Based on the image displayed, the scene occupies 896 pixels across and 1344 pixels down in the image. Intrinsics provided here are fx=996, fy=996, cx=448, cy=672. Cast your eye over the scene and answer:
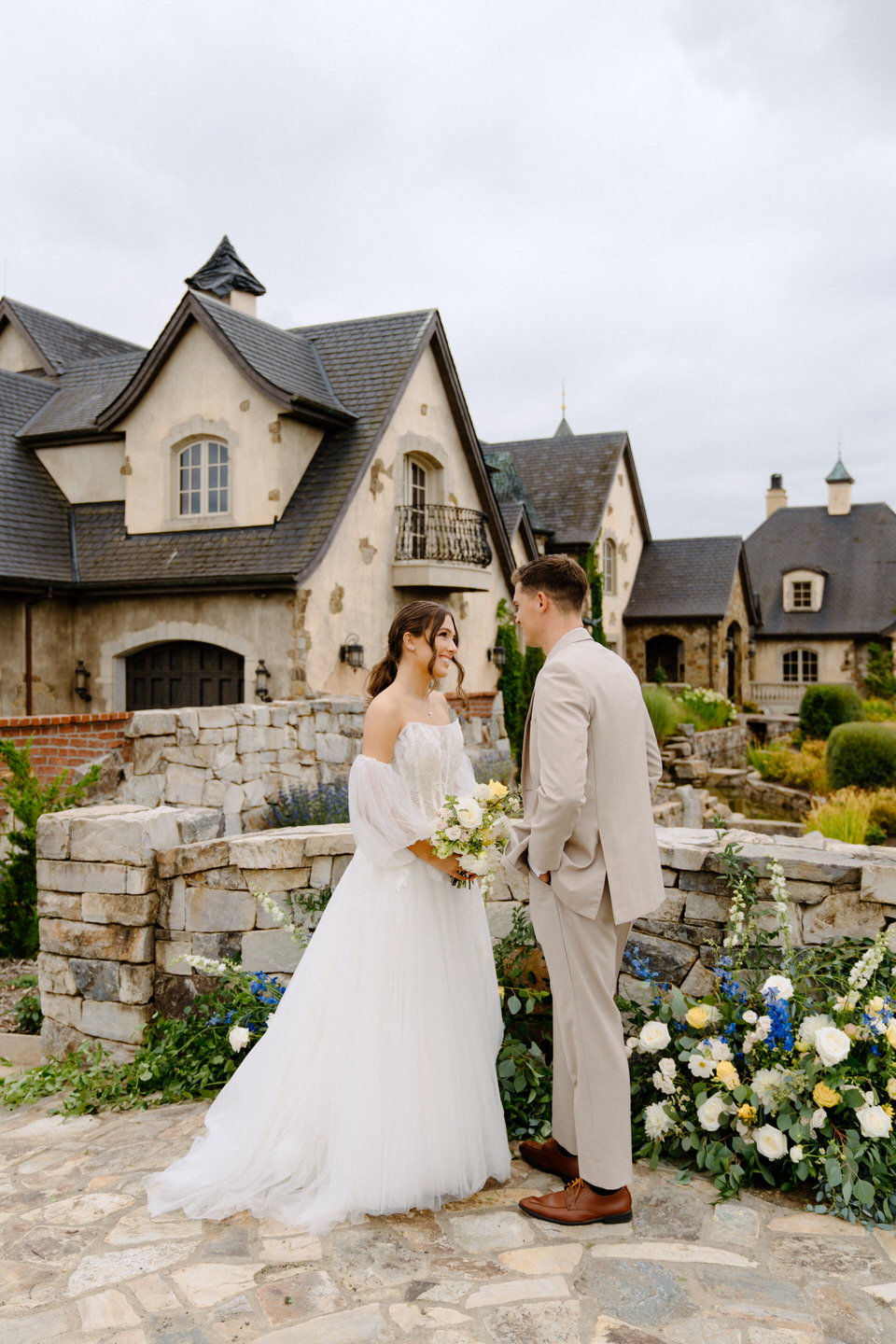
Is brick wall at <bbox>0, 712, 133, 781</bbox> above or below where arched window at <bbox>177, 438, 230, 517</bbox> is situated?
below

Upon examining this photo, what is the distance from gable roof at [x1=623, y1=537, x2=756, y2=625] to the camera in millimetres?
27422

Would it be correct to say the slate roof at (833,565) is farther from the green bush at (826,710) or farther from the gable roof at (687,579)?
the green bush at (826,710)

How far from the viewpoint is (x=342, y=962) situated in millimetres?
3473

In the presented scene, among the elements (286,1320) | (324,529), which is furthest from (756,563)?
(286,1320)

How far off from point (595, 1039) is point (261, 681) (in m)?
11.0

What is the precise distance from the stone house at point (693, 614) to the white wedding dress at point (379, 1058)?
78.0ft

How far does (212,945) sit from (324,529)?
957 cm

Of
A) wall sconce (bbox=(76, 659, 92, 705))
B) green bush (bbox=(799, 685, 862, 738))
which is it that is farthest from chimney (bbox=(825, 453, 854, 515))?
wall sconce (bbox=(76, 659, 92, 705))

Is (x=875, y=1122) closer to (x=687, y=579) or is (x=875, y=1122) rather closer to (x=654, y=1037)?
(x=654, y=1037)

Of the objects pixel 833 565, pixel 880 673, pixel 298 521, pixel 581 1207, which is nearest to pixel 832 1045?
pixel 581 1207

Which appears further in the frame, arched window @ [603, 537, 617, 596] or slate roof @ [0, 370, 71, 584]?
arched window @ [603, 537, 617, 596]

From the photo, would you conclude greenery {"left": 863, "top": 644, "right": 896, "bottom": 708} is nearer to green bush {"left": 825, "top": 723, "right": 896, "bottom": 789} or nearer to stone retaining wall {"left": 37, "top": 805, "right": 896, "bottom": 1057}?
green bush {"left": 825, "top": 723, "right": 896, "bottom": 789}

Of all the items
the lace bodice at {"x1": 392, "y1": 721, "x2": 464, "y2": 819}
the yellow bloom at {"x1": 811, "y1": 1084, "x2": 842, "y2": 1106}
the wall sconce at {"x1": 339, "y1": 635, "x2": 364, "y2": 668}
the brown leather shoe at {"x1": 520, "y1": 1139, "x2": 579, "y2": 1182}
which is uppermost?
the wall sconce at {"x1": 339, "y1": 635, "x2": 364, "y2": 668}

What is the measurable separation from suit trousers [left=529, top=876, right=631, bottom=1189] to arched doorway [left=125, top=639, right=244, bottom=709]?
37.0 feet
